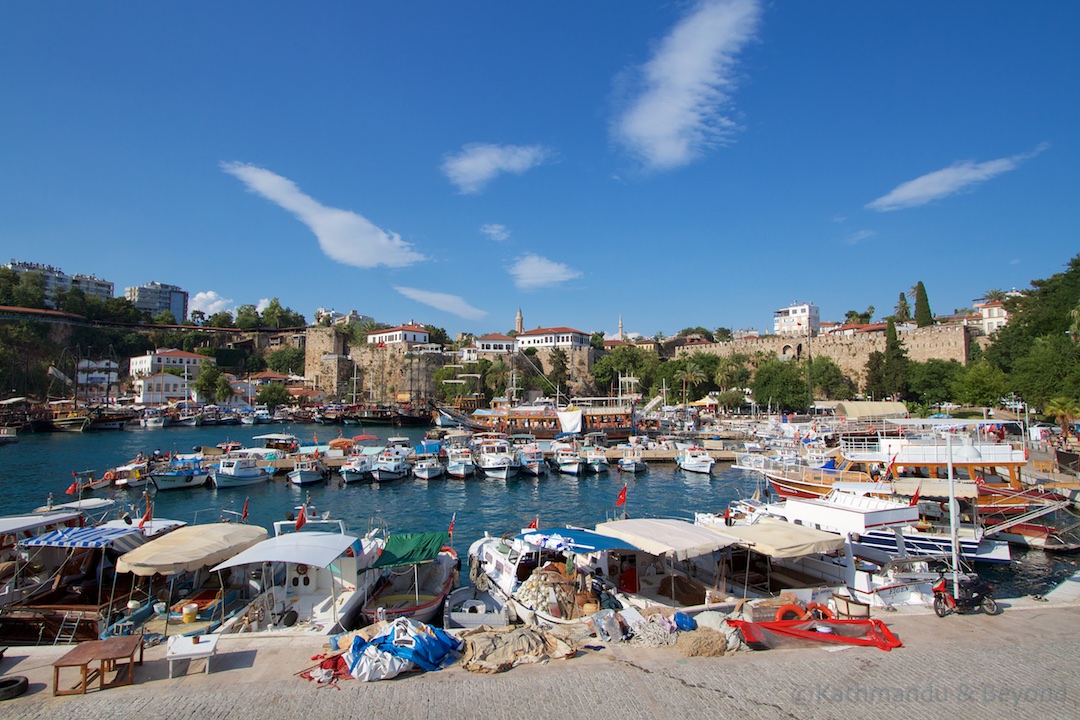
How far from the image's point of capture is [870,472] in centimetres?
2047

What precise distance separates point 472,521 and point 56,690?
1510 centimetres

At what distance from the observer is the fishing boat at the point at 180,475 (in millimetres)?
26859

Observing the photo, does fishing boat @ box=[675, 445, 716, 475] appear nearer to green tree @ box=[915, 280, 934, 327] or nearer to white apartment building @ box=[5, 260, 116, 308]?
green tree @ box=[915, 280, 934, 327]

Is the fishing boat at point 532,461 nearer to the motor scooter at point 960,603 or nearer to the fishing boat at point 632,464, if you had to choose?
the fishing boat at point 632,464

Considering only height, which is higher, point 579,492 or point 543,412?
point 543,412

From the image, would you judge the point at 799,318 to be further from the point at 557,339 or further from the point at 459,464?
the point at 459,464

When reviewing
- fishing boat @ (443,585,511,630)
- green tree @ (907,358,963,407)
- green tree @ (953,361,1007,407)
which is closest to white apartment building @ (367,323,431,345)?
green tree @ (907,358,963,407)

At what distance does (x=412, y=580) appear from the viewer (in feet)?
38.3

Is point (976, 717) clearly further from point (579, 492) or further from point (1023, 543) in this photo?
point (579, 492)

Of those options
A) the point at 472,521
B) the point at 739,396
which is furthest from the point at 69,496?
the point at 739,396

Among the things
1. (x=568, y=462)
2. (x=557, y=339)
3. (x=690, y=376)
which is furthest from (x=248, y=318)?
(x=568, y=462)

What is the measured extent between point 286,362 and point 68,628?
302ft

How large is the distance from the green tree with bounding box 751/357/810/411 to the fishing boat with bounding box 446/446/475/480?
A: 37962 millimetres

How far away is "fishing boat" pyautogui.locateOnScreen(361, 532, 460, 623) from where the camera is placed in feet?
33.6
